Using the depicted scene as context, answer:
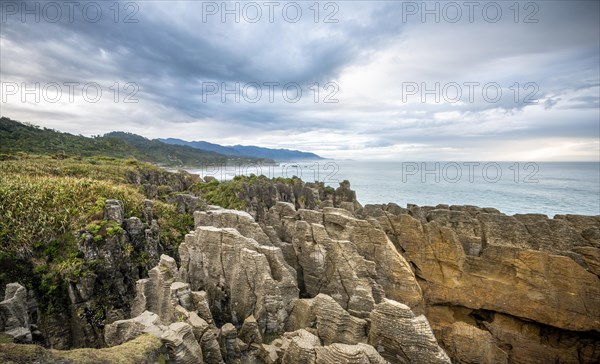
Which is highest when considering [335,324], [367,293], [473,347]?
[367,293]

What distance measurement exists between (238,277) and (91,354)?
6.87m

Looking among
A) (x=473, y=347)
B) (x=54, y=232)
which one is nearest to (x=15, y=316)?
(x=54, y=232)

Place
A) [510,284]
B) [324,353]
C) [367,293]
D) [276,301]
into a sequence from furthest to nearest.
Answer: [510,284] → [367,293] → [276,301] → [324,353]

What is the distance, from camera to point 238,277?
1373 centimetres

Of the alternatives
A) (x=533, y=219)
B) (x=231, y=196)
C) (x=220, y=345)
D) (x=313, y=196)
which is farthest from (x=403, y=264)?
(x=231, y=196)

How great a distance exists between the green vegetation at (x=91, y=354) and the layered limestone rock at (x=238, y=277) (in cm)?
504

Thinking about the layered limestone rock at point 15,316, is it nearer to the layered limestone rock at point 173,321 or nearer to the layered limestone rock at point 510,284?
the layered limestone rock at point 173,321

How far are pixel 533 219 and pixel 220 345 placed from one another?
1040 inches

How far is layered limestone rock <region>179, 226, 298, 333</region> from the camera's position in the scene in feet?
42.4

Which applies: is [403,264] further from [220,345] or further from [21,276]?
[21,276]

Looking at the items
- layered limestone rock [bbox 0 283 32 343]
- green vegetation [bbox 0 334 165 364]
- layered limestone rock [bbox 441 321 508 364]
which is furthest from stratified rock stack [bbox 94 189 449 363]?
layered limestone rock [bbox 0 283 32 343]

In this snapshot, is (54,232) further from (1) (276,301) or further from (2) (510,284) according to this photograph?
(2) (510,284)

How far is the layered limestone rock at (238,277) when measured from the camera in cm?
1292

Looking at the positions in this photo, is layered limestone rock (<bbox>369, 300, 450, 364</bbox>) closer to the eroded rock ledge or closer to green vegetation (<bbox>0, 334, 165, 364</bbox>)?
the eroded rock ledge
